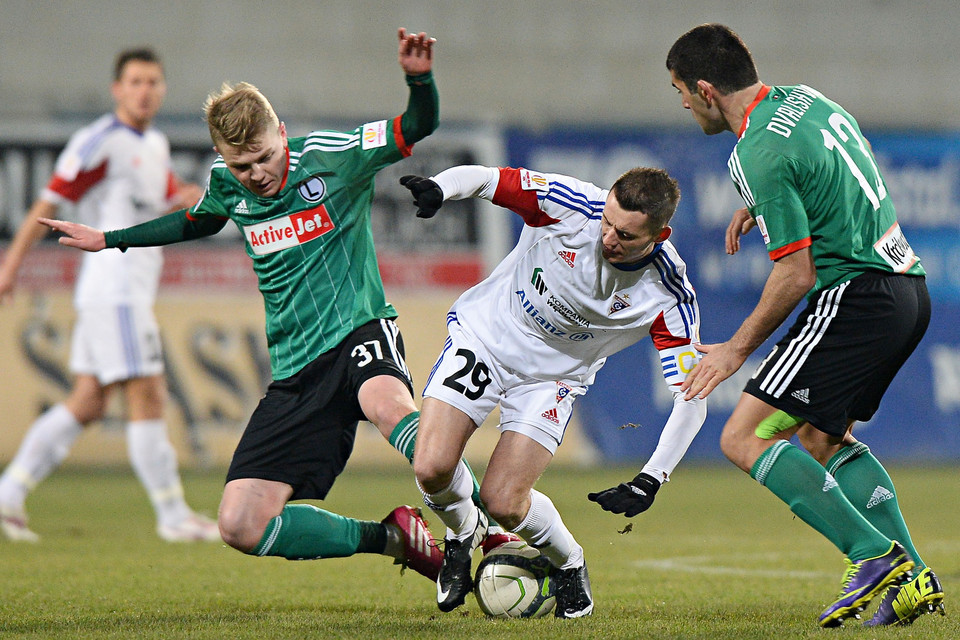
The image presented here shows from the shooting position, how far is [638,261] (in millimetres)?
4414

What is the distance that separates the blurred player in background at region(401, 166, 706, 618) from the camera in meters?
4.27

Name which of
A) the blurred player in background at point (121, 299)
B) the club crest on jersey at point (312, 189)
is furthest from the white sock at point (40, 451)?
the club crest on jersey at point (312, 189)

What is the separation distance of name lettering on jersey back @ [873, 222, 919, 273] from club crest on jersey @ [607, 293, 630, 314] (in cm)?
91

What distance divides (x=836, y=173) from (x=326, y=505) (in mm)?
5302

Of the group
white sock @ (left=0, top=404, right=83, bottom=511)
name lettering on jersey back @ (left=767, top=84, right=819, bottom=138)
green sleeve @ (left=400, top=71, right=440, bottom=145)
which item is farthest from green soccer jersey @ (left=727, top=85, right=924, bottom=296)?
white sock @ (left=0, top=404, right=83, bottom=511)

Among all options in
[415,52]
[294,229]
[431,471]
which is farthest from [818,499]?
[294,229]

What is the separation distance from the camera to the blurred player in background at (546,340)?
14.0 feet

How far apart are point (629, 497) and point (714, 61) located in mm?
1509

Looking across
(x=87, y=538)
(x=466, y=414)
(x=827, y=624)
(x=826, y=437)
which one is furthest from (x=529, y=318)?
(x=87, y=538)

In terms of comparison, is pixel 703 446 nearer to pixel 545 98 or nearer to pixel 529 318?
pixel 545 98

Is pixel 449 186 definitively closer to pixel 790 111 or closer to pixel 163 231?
pixel 790 111

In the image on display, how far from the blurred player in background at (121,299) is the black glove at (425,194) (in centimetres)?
355

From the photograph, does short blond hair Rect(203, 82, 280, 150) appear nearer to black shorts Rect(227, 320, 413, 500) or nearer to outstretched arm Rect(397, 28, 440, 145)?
outstretched arm Rect(397, 28, 440, 145)

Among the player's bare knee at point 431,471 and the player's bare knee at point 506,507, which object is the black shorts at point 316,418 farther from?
the player's bare knee at point 506,507
